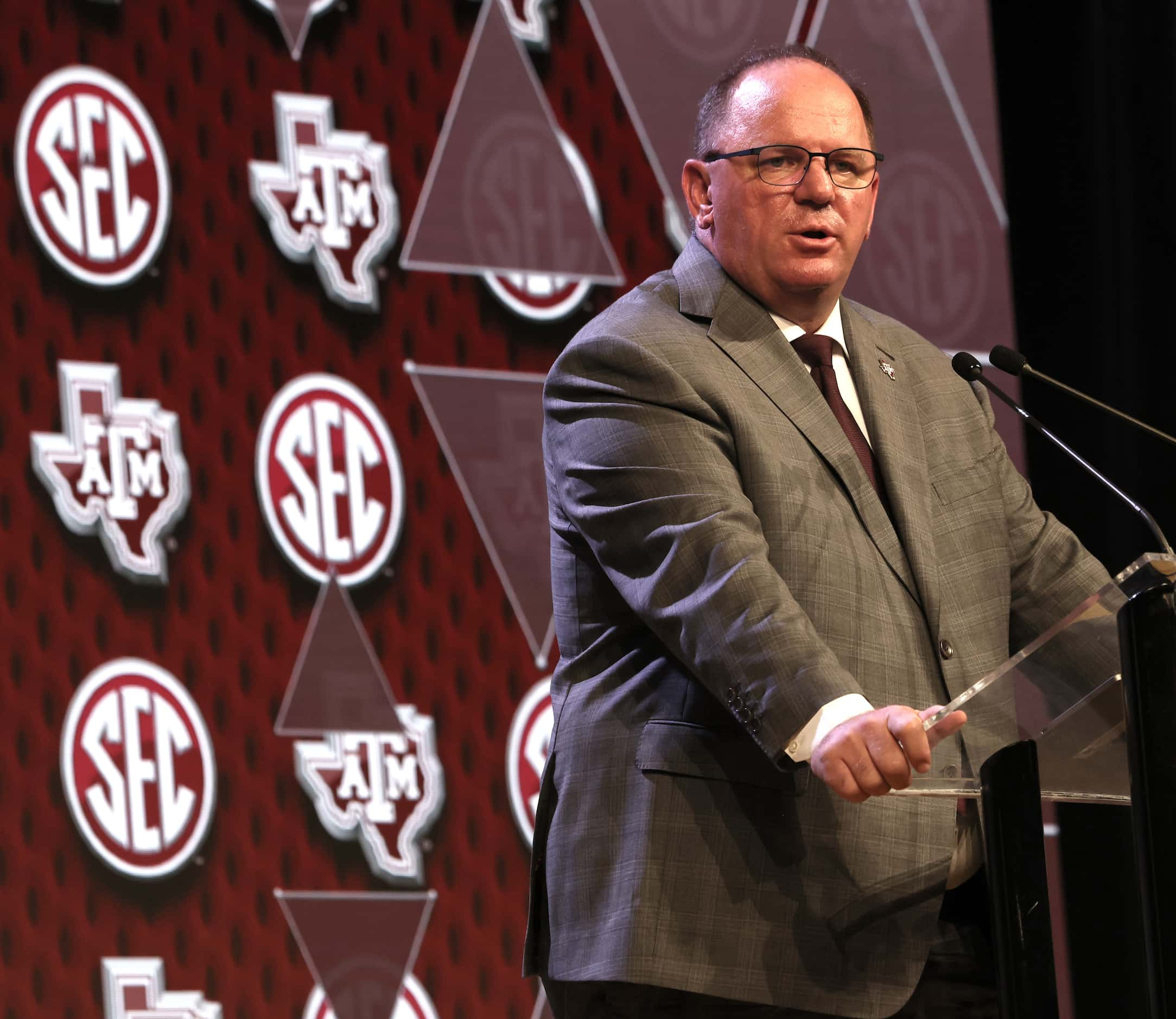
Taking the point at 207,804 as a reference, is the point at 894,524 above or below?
above

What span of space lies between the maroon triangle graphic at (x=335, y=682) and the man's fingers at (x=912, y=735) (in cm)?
169

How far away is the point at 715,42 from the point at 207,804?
1.94 m

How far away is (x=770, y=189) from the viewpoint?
204cm

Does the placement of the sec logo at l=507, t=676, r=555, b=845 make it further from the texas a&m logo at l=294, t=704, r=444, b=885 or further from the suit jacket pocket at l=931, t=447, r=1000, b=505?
the suit jacket pocket at l=931, t=447, r=1000, b=505

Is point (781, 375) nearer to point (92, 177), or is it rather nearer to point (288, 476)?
point (288, 476)

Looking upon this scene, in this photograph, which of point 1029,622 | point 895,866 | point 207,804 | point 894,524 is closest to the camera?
point 895,866

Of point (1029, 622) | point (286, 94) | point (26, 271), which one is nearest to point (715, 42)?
point (286, 94)

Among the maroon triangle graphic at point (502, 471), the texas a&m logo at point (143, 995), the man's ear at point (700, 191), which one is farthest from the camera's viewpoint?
the maroon triangle graphic at point (502, 471)

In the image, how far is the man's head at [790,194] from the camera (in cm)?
204

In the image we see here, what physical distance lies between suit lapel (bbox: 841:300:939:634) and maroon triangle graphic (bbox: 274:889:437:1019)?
1.50 meters

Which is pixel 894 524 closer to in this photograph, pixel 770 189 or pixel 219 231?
pixel 770 189

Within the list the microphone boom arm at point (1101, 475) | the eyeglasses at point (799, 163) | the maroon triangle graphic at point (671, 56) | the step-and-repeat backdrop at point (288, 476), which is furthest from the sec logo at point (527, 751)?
the microphone boom arm at point (1101, 475)

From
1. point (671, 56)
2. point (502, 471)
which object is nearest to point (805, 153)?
point (502, 471)

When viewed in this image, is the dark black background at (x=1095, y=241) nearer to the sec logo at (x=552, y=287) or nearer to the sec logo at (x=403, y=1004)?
the sec logo at (x=552, y=287)
